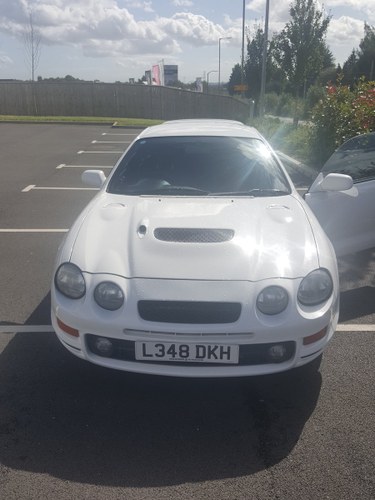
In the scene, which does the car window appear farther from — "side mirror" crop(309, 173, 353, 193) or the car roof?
the car roof

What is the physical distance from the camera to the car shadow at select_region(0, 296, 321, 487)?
2.61m

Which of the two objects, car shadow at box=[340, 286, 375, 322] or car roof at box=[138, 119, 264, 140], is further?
car roof at box=[138, 119, 264, 140]

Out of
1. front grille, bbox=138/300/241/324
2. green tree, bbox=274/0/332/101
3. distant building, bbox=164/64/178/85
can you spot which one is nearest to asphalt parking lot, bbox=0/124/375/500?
front grille, bbox=138/300/241/324

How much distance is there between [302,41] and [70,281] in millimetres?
18627

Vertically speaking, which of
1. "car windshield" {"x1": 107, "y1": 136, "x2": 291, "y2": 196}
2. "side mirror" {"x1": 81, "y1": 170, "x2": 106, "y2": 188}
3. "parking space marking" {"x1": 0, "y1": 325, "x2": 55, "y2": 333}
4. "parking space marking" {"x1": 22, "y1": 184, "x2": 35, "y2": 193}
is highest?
"car windshield" {"x1": 107, "y1": 136, "x2": 291, "y2": 196}

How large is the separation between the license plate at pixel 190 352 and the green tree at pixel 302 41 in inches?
730

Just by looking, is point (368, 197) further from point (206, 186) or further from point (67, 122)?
point (67, 122)

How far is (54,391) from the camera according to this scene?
10.6ft

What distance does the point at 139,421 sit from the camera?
296 cm

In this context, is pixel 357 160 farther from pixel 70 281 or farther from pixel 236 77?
pixel 236 77

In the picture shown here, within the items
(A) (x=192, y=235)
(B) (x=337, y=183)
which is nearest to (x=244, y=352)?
(A) (x=192, y=235)

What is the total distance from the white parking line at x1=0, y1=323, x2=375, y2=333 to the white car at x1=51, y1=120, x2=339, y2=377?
2.97 ft

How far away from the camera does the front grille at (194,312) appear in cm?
285

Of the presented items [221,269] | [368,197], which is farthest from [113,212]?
[368,197]
